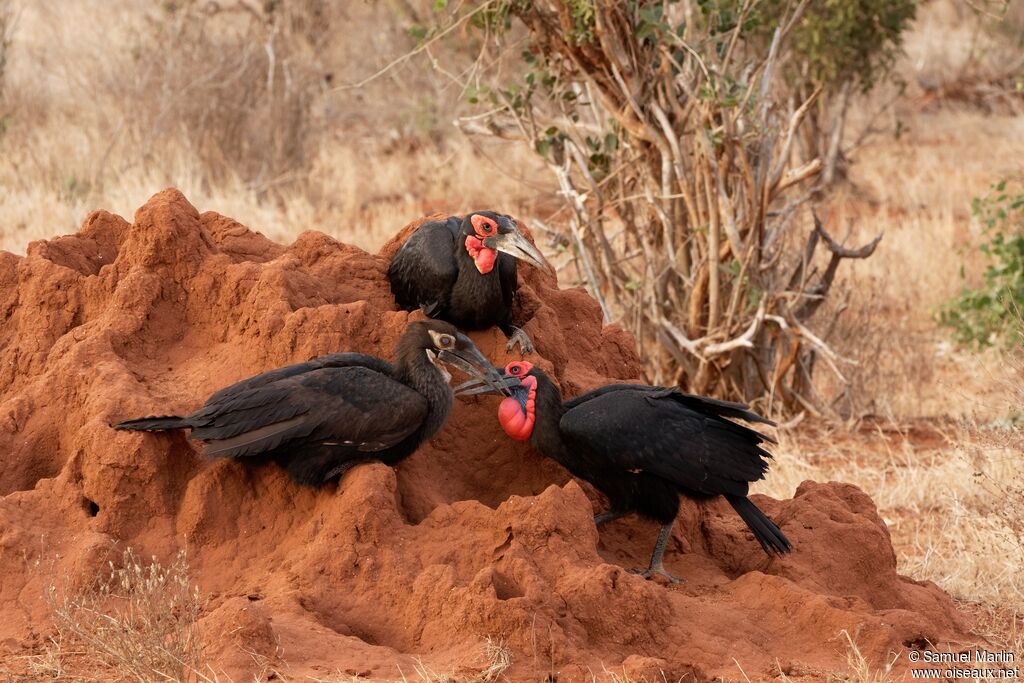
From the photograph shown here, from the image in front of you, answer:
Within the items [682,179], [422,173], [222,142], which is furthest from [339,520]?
[422,173]

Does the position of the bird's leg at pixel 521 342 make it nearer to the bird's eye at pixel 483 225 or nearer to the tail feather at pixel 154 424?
the bird's eye at pixel 483 225

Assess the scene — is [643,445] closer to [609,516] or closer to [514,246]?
[609,516]

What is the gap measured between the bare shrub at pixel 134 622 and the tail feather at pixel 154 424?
1.59ft

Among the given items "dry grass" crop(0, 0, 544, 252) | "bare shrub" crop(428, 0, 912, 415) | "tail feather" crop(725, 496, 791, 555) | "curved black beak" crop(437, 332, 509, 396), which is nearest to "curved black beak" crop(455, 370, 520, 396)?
"curved black beak" crop(437, 332, 509, 396)

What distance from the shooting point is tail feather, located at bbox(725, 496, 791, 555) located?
206 inches

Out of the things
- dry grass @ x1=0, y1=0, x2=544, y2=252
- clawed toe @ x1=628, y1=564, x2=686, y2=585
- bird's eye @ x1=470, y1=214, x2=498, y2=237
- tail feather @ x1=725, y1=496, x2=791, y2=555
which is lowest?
dry grass @ x1=0, y1=0, x2=544, y2=252

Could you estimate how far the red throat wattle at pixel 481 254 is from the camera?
5.78 metres

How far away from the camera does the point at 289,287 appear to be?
559 cm

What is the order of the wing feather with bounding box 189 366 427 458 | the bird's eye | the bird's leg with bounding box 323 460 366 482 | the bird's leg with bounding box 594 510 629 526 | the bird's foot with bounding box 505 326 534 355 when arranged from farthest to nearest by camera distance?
the bird's eye → the bird's foot with bounding box 505 326 534 355 → the bird's leg with bounding box 594 510 629 526 → the bird's leg with bounding box 323 460 366 482 → the wing feather with bounding box 189 366 427 458

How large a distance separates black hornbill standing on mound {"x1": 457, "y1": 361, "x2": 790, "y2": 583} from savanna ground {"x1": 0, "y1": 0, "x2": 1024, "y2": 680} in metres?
1.77

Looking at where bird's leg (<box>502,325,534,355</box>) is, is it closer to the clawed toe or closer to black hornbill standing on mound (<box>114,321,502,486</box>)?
black hornbill standing on mound (<box>114,321,502,486</box>)

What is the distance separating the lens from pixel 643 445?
5.15m

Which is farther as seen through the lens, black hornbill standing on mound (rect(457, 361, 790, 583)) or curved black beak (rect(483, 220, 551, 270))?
curved black beak (rect(483, 220, 551, 270))

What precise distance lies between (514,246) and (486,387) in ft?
2.70
